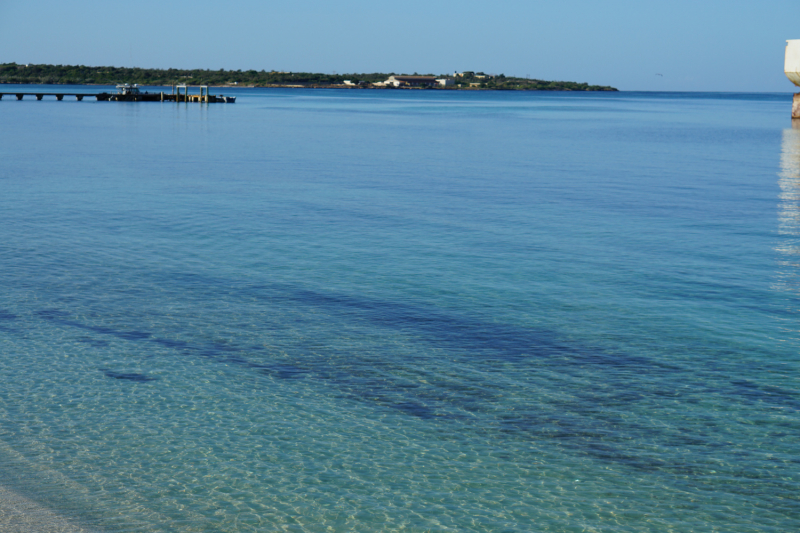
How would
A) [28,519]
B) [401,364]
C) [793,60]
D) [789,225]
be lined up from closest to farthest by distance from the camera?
1. [28,519]
2. [401,364]
3. [789,225]
4. [793,60]

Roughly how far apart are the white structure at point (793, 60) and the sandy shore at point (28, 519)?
2578 inches

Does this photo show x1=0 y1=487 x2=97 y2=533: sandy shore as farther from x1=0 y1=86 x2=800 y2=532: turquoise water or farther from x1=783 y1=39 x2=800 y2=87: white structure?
x1=783 y1=39 x2=800 y2=87: white structure

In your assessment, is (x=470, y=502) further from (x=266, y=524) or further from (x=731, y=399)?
(x=731, y=399)

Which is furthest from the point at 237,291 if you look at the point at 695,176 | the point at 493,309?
the point at 695,176

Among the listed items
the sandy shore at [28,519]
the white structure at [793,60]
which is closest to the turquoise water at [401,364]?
the sandy shore at [28,519]

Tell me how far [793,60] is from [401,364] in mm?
60941

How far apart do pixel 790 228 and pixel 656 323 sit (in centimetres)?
1033

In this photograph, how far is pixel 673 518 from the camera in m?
6.76

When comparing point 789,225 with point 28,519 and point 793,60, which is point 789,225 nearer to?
point 28,519

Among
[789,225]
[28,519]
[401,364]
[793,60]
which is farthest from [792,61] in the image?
[28,519]

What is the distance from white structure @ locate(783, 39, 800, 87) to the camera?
60.4 meters

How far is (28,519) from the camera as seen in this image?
6.42 m

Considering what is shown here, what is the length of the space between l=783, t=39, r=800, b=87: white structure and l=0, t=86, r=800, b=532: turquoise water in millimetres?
43160

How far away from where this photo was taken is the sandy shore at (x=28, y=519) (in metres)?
6.28
